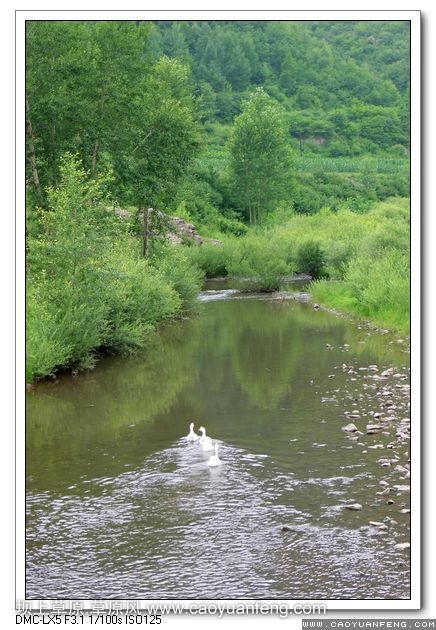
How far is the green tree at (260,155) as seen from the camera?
2101 inches

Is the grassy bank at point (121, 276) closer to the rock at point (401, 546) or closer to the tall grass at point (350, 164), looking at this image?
the rock at point (401, 546)

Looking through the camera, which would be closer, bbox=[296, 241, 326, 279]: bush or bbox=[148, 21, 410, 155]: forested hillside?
bbox=[296, 241, 326, 279]: bush

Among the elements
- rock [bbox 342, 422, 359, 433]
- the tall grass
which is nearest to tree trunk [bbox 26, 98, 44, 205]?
rock [bbox 342, 422, 359, 433]

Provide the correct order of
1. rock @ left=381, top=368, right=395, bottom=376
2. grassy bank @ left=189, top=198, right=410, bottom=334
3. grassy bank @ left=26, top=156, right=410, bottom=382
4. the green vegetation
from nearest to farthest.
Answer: rock @ left=381, top=368, right=395, bottom=376 < grassy bank @ left=26, top=156, right=410, bottom=382 < the green vegetation < grassy bank @ left=189, top=198, right=410, bottom=334

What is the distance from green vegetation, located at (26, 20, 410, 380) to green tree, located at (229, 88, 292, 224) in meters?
0.12

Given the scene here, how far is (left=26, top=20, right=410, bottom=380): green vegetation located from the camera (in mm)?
21406

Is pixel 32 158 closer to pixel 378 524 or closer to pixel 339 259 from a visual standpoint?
pixel 339 259

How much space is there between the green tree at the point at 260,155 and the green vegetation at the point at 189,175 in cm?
12

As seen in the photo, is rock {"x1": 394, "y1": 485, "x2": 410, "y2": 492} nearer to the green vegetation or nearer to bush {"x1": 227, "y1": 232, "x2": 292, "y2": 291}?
the green vegetation

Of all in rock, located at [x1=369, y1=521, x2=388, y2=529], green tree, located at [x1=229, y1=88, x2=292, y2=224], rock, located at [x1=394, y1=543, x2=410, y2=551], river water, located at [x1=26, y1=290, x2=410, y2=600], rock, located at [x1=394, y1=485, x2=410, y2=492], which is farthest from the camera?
green tree, located at [x1=229, y1=88, x2=292, y2=224]

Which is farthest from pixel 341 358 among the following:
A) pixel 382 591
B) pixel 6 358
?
pixel 6 358

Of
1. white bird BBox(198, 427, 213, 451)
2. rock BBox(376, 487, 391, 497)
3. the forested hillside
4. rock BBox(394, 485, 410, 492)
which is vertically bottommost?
rock BBox(376, 487, 391, 497)

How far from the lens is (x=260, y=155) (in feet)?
181

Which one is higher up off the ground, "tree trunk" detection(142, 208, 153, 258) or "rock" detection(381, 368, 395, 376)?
"tree trunk" detection(142, 208, 153, 258)
